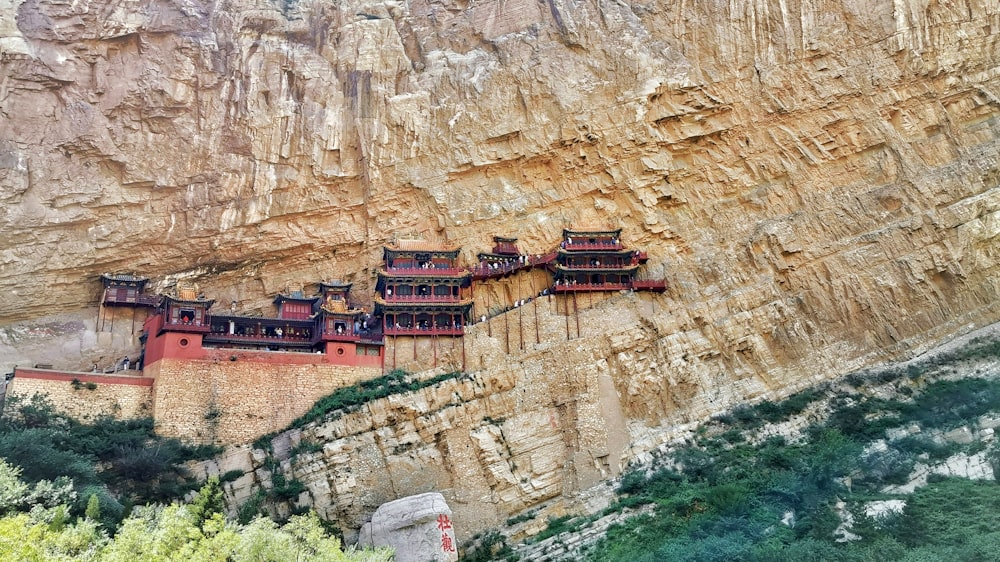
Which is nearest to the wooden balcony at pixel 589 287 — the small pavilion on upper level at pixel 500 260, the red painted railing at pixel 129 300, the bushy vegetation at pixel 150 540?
the small pavilion on upper level at pixel 500 260

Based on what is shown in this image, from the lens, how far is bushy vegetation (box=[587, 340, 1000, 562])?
2158 centimetres

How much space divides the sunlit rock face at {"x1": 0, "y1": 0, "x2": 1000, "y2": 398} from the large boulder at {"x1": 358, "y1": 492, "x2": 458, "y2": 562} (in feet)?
31.0

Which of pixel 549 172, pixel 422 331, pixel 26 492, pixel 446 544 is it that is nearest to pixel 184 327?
pixel 422 331

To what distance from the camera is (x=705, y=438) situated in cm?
2934

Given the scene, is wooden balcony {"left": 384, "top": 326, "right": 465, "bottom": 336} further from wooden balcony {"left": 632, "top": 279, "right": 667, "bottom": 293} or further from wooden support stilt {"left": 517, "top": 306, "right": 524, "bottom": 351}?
wooden balcony {"left": 632, "top": 279, "right": 667, "bottom": 293}

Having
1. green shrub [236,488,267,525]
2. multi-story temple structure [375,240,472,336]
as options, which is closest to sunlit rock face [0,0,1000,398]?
multi-story temple structure [375,240,472,336]

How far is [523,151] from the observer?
3656 centimetres

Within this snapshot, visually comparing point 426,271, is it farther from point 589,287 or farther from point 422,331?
point 589,287

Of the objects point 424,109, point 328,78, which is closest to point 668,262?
point 424,109

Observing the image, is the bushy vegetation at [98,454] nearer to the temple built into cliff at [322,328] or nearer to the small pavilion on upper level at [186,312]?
the temple built into cliff at [322,328]

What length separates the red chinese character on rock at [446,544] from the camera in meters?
25.4

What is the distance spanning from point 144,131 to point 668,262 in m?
21.3

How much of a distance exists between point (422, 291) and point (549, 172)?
24.1 feet

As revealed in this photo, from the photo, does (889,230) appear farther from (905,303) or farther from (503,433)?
(503,433)
